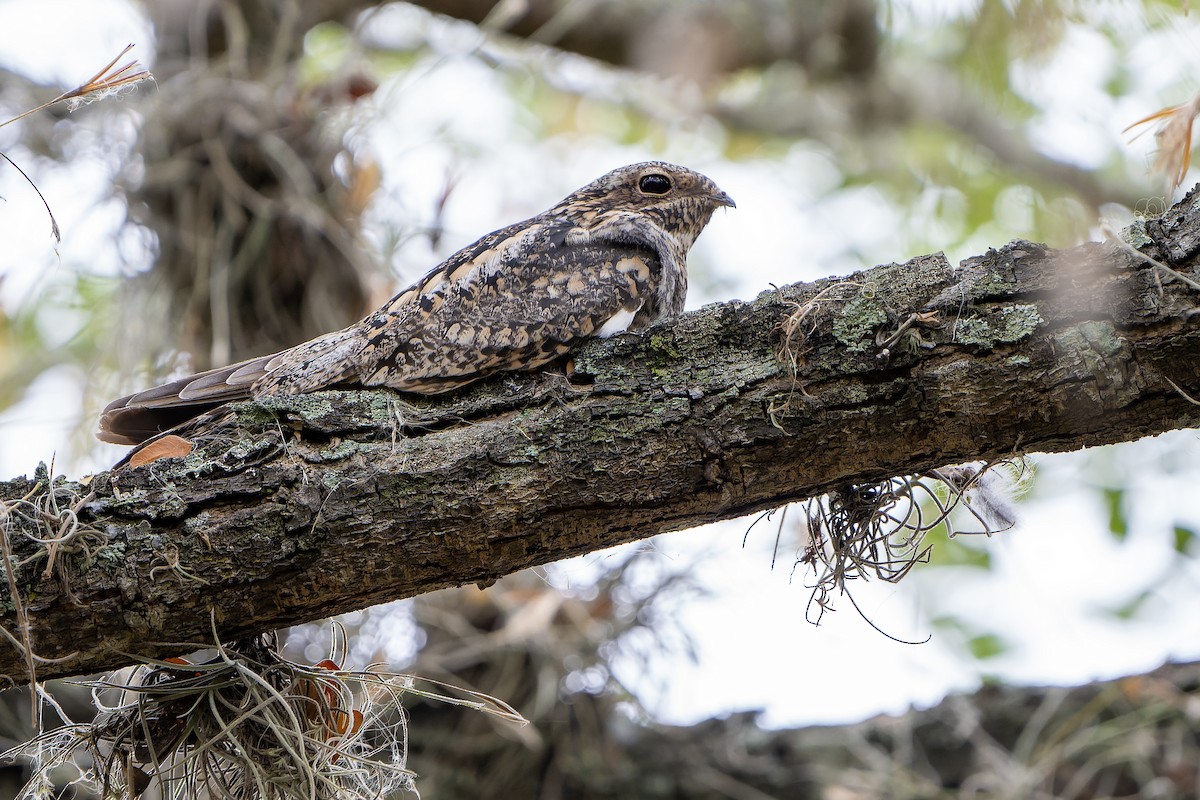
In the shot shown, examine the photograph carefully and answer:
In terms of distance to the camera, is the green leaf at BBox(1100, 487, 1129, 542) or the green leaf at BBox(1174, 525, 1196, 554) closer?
the green leaf at BBox(1174, 525, 1196, 554)

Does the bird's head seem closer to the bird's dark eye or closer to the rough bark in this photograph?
the bird's dark eye

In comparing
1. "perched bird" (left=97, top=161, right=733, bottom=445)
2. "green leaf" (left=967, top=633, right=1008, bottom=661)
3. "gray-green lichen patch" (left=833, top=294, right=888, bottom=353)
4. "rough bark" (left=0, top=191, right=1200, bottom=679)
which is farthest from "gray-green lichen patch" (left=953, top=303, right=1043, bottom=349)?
"green leaf" (left=967, top=633, right=1008, bottom=661)

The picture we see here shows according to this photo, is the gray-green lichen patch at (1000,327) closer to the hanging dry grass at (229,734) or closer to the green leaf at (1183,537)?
the hanging dry grass at (229,734)

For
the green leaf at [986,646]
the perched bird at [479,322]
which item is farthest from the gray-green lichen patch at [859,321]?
the green leaf at [986,646]

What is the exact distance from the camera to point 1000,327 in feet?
6.14

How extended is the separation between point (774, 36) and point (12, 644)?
4679 mm

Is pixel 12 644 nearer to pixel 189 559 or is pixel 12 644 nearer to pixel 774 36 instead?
pixel 189 559

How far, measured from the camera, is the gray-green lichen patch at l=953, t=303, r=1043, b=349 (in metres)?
1.85

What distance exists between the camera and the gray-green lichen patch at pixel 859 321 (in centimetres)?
194

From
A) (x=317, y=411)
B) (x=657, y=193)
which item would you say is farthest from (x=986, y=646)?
(x=317, y=411)

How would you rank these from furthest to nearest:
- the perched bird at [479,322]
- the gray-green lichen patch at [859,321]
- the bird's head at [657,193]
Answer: the bird's head at [657,193] < the perched bird at [479,322] < the gray-green lichen patch at [859,321]

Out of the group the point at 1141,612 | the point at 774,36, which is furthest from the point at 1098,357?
the point at 774,36

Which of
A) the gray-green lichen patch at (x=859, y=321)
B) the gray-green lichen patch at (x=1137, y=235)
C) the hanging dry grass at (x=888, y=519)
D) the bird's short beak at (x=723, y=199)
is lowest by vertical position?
the hanging dry grass at (x=888, y=519)

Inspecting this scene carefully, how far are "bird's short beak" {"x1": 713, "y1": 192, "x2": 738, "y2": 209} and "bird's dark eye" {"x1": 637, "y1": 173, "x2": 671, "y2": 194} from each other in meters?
0.16
